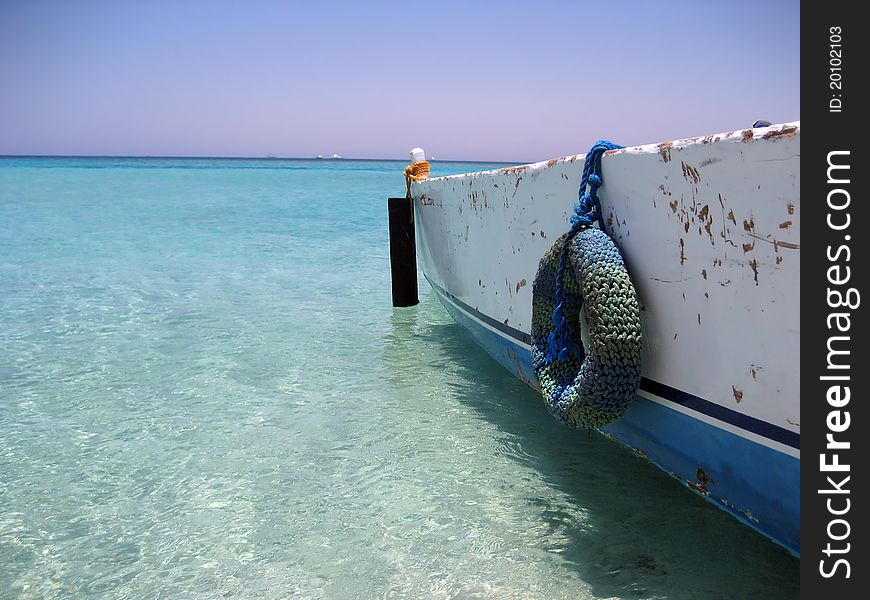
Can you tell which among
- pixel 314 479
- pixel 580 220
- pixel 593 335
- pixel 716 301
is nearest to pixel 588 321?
pixel 593 335

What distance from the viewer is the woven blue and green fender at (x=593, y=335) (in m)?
2.07

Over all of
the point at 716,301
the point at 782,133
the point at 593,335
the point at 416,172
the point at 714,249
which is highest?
the point at 416,172

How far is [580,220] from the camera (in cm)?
232

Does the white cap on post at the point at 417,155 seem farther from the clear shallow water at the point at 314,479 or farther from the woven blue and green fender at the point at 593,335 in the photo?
the woven blue and green fender at the point at 593,335

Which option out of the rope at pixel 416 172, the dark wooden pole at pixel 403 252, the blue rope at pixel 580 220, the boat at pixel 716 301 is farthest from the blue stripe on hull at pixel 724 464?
the rope at pixel 416 172

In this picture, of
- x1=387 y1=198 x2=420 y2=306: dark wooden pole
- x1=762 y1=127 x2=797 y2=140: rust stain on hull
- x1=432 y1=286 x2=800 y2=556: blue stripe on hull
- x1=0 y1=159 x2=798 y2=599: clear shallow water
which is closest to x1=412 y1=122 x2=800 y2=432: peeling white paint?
x1=762 y1=127 x2=797 y2=140: rust stain on hull

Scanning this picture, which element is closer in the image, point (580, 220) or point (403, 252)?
point (580, 220)

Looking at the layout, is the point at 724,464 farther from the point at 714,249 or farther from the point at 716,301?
the point at 714,249

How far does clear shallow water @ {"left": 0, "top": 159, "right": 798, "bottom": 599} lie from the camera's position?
2057 mm

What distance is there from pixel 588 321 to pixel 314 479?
1.18 m

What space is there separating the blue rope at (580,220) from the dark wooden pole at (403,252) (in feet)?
10.9
